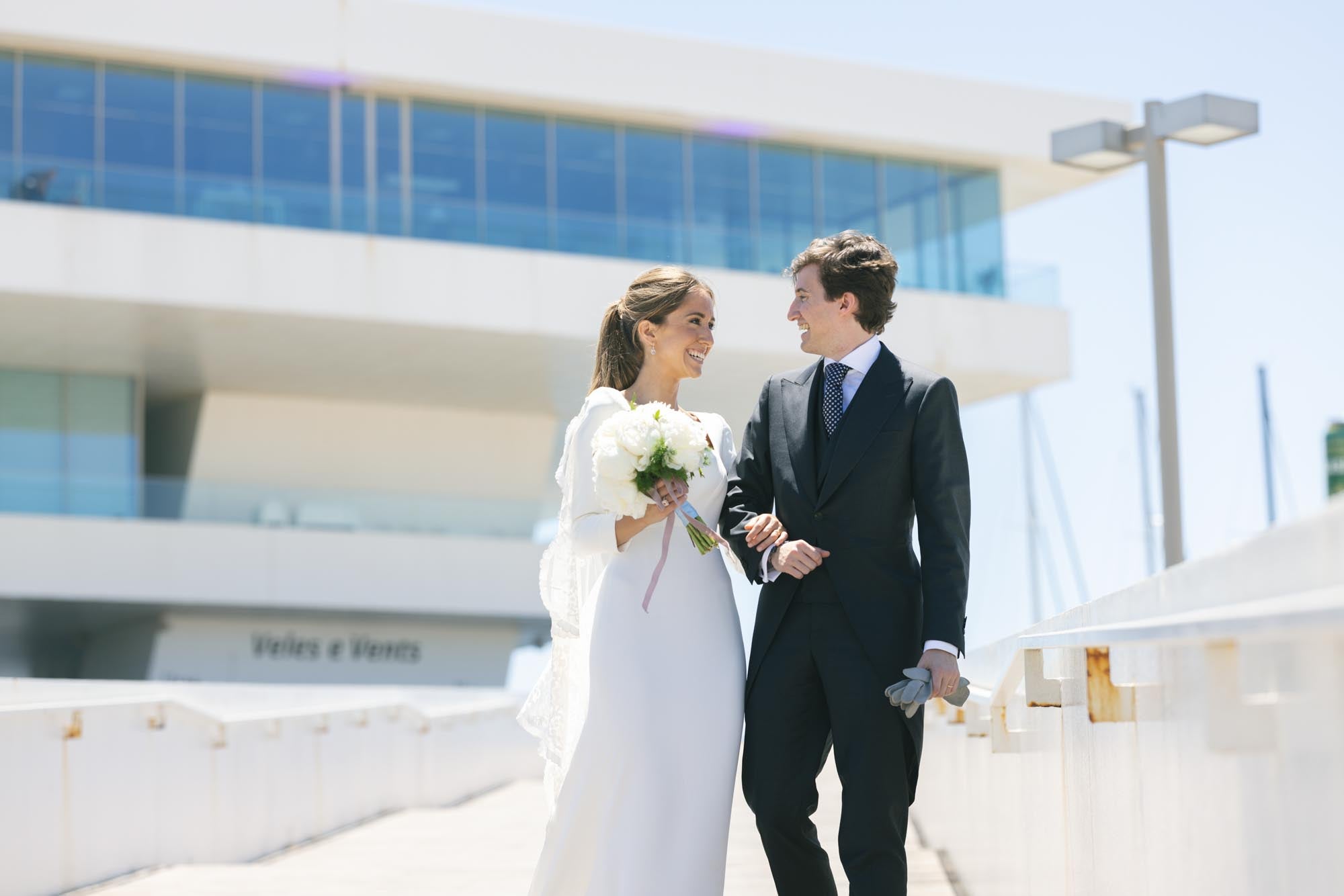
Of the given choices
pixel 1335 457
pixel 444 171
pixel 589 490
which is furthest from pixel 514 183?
pixel 589 490

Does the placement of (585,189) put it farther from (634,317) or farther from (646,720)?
(646,720)

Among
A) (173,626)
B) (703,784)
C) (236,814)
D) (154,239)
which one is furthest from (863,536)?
(173,626)

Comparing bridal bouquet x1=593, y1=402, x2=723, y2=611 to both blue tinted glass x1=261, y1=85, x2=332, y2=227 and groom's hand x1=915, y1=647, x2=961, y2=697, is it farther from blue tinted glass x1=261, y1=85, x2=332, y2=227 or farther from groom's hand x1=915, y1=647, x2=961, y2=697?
blue tinted glass x1=261, y1=85, x2=332, y2=227

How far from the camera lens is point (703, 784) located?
497 cm

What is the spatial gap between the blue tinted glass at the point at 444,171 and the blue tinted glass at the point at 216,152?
2593 millimetres

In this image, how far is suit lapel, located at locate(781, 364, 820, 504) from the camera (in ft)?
15.4

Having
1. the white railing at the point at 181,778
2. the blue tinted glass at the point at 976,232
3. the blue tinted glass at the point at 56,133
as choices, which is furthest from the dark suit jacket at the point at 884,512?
the blue tinted glass at the point at 976,232

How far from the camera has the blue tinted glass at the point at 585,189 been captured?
26234 millimetres

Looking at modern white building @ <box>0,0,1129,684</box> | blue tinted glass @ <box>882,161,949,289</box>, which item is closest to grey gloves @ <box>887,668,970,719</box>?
modern white building @ <box>0,0,1129,684</box>

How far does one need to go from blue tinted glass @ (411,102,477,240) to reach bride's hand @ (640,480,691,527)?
2123cm

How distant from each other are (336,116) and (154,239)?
3.60 meters

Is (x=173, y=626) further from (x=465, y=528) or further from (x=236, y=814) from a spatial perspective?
(x=236, y=814)

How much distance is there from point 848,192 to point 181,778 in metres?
21.4

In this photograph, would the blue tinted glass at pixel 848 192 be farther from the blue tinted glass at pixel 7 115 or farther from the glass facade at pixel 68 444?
the blue tinted glass at pixel 7 115
